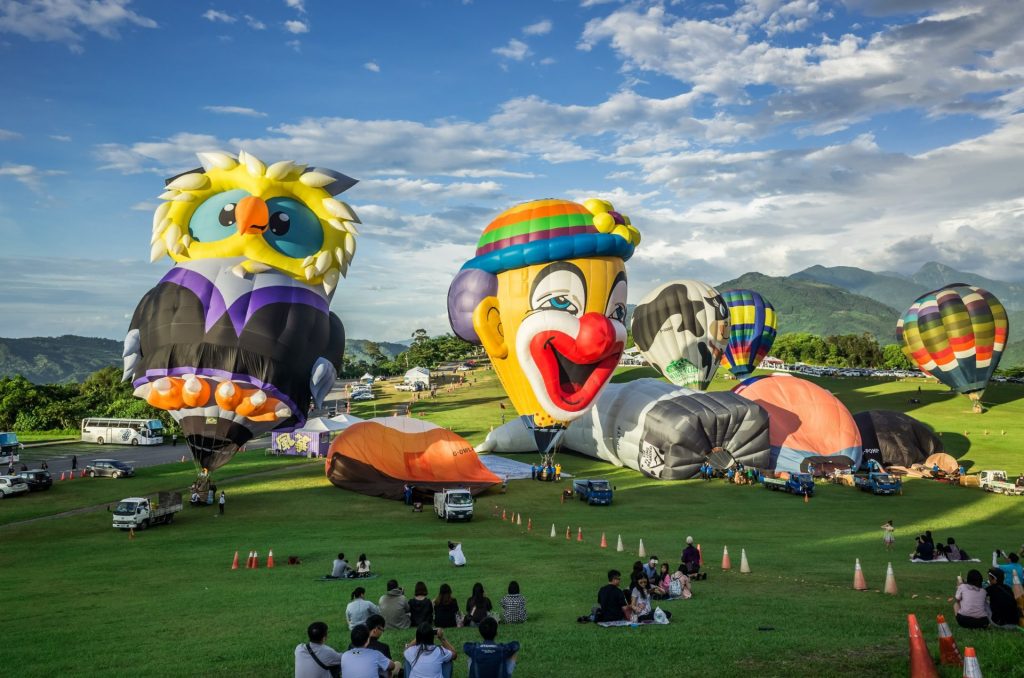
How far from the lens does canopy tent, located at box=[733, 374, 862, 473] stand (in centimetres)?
3922

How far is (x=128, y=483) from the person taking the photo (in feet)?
119

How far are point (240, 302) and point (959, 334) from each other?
58.0 meters

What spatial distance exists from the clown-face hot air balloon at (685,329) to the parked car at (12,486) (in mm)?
38368

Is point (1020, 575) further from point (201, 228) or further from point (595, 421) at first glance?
point (595, 421)

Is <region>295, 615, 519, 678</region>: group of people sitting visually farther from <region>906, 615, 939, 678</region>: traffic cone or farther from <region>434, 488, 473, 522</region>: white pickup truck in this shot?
<region>434, 488, 473, 522</region>: white pickup truck

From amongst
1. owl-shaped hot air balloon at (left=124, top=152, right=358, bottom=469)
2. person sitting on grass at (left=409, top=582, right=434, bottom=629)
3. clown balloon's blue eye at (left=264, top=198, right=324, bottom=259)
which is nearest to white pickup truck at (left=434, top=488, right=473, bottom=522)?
owl-shaped hot air balloon at (left=124, top=152, right=358, bottom=469)

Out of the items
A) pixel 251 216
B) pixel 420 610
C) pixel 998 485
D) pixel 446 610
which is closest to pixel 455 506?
pixel 251 216

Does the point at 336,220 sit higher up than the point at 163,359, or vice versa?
the point at 336,220

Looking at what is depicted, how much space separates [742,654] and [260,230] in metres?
23.6

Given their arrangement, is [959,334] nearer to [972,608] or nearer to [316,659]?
[972,608]

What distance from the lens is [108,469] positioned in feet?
126

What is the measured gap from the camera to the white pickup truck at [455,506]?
2762 cm

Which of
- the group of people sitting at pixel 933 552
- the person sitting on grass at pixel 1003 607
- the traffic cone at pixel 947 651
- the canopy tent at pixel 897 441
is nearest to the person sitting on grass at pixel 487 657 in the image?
the traffic cone at pixel 947 651

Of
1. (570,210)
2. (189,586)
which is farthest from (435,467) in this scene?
(189,586)
